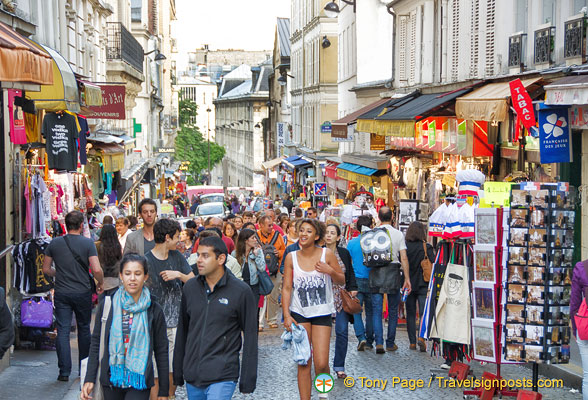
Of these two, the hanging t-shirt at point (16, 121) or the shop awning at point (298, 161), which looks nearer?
the hanging t-shirt at point (16, 121)

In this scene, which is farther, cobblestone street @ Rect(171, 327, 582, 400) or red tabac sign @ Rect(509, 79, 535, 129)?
red tabac sign @ Rect(509, 79, 535, 129)

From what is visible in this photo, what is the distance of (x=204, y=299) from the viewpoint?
275 inches

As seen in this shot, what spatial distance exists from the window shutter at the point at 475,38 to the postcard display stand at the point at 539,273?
10055 mm

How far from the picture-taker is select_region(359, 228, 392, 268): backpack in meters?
12.4

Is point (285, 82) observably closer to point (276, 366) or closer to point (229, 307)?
point (276, 366)

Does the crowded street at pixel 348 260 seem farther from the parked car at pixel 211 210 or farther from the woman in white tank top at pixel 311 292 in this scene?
the parked car at pixel 211 210

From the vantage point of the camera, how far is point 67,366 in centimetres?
1072

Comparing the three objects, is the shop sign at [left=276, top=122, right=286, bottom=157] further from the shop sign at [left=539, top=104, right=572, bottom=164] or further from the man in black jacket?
the man in black jacket

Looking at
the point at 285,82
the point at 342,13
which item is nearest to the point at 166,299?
the point at 342,13

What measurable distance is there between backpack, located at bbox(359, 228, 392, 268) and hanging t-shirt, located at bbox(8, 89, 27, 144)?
4.71 m

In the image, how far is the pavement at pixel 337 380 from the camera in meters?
10.2

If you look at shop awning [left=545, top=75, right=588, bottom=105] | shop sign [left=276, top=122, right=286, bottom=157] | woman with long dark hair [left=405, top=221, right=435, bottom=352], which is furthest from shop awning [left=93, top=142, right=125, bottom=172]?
shop sign [left=276, top=122, right=286, bottom=157]

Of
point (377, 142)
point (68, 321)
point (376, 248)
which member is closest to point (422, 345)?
point (376, 248)

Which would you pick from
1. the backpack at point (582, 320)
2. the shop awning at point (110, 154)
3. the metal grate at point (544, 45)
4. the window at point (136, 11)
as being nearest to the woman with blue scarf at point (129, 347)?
the backpack at point (582, 320)
